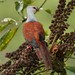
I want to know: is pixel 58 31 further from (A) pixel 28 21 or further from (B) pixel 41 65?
(A) pixel 28 21

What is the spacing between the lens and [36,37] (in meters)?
1.83

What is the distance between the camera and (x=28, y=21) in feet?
6.47

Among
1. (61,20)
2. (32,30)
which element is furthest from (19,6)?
(61,20)

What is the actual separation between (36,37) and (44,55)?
0.47 ft

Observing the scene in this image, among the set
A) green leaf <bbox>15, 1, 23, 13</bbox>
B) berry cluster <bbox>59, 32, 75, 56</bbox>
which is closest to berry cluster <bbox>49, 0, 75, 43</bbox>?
berry cluster <bbox>59, 32, 75, 56</bbox>

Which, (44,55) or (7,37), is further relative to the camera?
(7,37)

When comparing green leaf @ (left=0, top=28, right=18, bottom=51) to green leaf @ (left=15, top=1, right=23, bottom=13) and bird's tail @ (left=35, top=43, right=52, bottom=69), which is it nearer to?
green leaf @ (left=15, top=1, right=23, bottom=13)

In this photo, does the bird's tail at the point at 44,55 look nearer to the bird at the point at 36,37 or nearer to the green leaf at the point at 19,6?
the bird at the point at 36,37

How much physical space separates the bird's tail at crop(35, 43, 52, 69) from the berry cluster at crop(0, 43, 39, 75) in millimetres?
19

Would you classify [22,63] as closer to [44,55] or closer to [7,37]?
[44,55]

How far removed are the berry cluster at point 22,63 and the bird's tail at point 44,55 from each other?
0.02 metres

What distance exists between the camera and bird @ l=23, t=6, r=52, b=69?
1688mm

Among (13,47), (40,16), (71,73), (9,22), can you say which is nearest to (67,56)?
(71,73)

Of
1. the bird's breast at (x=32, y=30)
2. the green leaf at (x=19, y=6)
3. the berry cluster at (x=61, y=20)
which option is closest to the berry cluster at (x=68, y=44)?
the berry cluster at (x=61, y=20)
